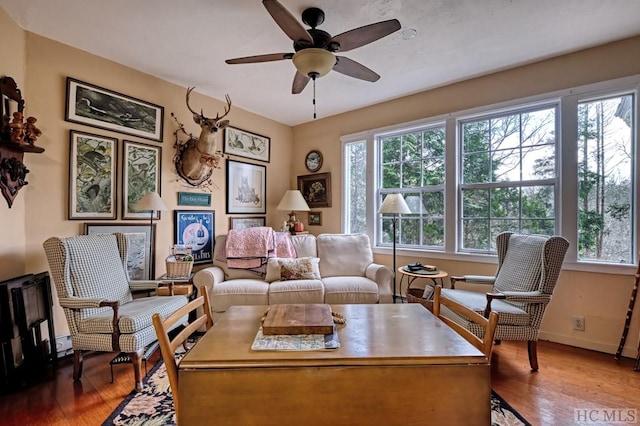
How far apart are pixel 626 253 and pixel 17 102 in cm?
513

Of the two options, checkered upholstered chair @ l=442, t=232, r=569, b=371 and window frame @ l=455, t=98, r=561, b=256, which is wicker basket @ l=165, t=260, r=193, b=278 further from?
window frame @ l=455, t=98, r=561, b=256

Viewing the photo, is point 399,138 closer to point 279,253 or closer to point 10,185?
point 279,253

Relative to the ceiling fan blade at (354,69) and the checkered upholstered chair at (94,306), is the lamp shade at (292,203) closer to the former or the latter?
the checkered upholstered chair at (94,306)

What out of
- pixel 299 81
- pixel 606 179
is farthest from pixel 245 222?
pixel 606 179

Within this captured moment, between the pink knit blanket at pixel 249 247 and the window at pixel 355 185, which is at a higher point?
the window at pixel 355 185

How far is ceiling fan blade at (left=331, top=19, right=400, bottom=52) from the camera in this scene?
1.64 m

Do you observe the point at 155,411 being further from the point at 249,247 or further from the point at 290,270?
the point at 249,247

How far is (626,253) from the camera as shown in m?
2.54

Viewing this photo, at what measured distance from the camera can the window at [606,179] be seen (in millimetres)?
2547

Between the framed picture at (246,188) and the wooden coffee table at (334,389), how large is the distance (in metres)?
3.07

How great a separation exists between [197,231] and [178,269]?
0.68 metres

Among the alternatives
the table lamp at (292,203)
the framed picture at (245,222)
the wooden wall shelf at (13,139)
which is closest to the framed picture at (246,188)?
the framed picture at (245,222)

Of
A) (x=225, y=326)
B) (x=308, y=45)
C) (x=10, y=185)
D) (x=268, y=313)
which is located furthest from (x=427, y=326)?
(x=10, y=185)

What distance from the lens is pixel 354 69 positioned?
2180 millimetres
